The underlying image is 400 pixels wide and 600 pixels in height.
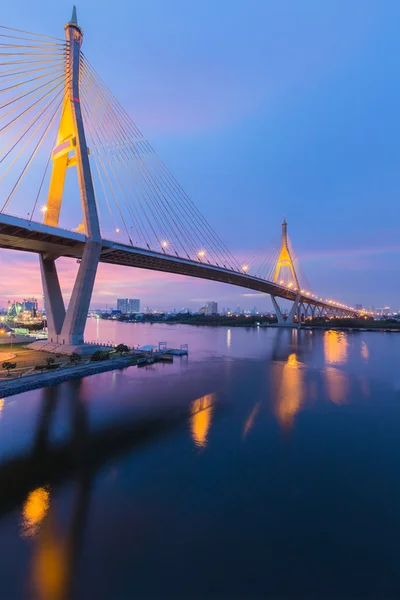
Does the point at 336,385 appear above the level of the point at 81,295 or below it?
below

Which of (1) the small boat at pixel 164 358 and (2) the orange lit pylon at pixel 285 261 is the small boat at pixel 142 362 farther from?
(2) the orange lit pylon at pixel 285 261

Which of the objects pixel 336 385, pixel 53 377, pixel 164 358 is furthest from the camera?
pixel 164 358

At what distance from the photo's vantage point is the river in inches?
186

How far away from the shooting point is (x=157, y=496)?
6883 millimetres

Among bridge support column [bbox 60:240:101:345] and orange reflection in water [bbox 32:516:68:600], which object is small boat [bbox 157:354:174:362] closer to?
bridge support column [bbox 60:240:101:345]

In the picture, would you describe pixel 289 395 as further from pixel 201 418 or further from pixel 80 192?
pixel 80 192

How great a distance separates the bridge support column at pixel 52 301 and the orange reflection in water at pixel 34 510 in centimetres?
1731

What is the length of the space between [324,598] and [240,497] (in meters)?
2.64

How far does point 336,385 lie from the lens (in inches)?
741

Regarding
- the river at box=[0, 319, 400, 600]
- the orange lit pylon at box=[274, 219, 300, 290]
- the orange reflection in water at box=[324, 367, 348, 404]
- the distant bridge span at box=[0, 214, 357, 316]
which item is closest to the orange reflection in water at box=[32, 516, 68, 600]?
the river at box=[0, 319, 400, 600]

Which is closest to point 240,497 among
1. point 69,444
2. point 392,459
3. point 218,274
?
point 392,459

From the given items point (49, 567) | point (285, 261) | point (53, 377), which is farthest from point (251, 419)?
point (285, 261)

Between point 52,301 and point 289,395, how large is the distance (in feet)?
60.8

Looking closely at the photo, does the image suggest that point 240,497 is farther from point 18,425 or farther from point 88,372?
point 88,372
